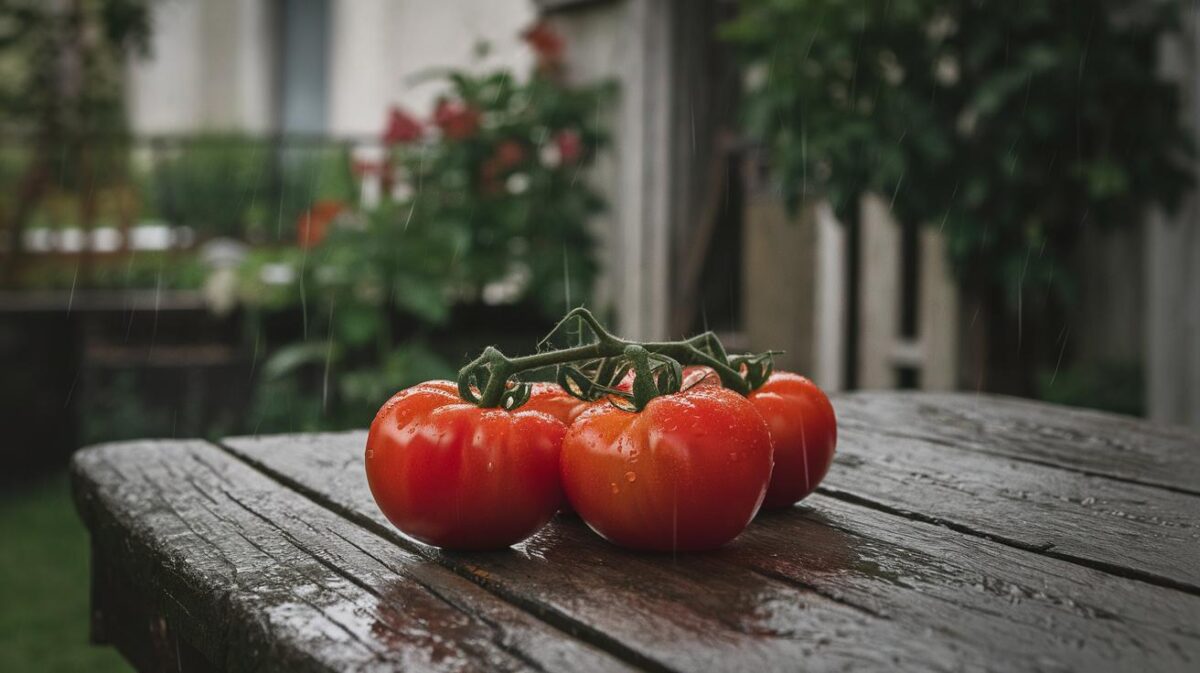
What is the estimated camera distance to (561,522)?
1052 millimetres

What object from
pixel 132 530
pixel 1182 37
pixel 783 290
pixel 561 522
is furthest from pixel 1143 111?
pixel 132 530

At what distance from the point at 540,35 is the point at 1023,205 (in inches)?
123

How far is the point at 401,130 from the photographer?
538 centimetres

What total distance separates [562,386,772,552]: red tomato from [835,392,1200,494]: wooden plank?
2.00ft

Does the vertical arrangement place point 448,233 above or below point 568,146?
below

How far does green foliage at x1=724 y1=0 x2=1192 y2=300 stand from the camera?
3225mm

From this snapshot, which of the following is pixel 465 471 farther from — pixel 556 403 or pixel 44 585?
pixel 44 585

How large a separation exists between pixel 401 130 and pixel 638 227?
1232 millimetres

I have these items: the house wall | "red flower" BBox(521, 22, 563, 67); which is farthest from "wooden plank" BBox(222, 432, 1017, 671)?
the house wall

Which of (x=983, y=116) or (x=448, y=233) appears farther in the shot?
(x=448, y=233)

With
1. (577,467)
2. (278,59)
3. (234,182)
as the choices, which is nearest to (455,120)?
(577,467)

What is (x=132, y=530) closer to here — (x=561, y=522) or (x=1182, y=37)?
(x=561, y=522)

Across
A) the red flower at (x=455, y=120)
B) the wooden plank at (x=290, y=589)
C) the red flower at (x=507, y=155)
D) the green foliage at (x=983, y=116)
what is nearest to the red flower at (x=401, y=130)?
the red flower at (x=455, y=120)

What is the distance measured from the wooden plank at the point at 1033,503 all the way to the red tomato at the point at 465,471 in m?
0.39
